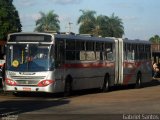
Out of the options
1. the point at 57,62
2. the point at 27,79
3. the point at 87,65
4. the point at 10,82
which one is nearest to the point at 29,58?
the point at 27,79

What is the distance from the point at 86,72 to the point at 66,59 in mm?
2413

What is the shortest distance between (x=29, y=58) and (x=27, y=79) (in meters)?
0.88

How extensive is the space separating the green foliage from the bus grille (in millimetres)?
79696

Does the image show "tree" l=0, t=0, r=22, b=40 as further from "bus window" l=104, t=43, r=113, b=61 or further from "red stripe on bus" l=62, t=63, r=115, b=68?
"red stripe on bus" l=62, t=63, r=115, b=68

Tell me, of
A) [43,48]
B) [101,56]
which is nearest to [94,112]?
[43,48]

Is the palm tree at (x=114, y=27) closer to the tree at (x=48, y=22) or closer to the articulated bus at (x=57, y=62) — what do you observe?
the tree at (x=48, y=22)

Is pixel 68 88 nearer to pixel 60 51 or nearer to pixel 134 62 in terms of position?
pixel 60 51

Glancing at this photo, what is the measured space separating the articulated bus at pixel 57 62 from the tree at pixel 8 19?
5233 centimetres

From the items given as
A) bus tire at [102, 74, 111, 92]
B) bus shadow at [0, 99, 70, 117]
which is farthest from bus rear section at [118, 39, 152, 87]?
bus shadow at [0, 99, 70, 117]

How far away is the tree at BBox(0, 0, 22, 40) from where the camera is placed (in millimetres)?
83188

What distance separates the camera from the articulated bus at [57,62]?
25.2 meters

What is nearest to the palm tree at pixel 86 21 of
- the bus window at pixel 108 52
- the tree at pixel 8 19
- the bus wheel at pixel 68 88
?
the tree at pixel 8 19

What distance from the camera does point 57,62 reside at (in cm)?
2541

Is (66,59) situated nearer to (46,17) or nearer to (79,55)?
(79,55)
